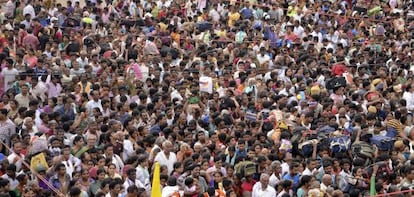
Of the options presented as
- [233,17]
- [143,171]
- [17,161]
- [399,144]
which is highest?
[17,161]

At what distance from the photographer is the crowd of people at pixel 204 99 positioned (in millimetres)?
13406

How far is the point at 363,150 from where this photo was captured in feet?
49.5

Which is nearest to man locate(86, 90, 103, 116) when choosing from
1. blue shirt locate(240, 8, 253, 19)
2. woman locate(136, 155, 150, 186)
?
woman locate(136, 155, 150, 186)

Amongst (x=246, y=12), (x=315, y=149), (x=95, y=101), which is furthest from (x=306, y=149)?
(x=246, y=12)

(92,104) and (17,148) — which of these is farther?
(92,104)

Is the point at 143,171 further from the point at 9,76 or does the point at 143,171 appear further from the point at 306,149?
the point at 9,76

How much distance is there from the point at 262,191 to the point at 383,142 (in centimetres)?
292

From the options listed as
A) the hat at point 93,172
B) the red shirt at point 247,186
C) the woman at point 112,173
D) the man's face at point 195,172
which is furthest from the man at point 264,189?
the hat at point 93,172

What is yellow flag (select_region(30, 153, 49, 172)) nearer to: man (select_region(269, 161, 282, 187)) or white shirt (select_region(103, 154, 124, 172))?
white shirt (select_region(103, 154, 124, 172))

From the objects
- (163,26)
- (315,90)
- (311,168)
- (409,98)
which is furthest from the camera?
(163,26)

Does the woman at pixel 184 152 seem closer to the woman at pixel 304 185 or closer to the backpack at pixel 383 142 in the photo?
the woman at pixel 304 185

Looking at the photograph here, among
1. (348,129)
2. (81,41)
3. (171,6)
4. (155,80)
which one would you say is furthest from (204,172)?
(171,6)

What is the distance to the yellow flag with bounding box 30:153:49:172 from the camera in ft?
43.1

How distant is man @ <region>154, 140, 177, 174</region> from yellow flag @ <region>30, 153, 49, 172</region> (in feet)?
5.08
